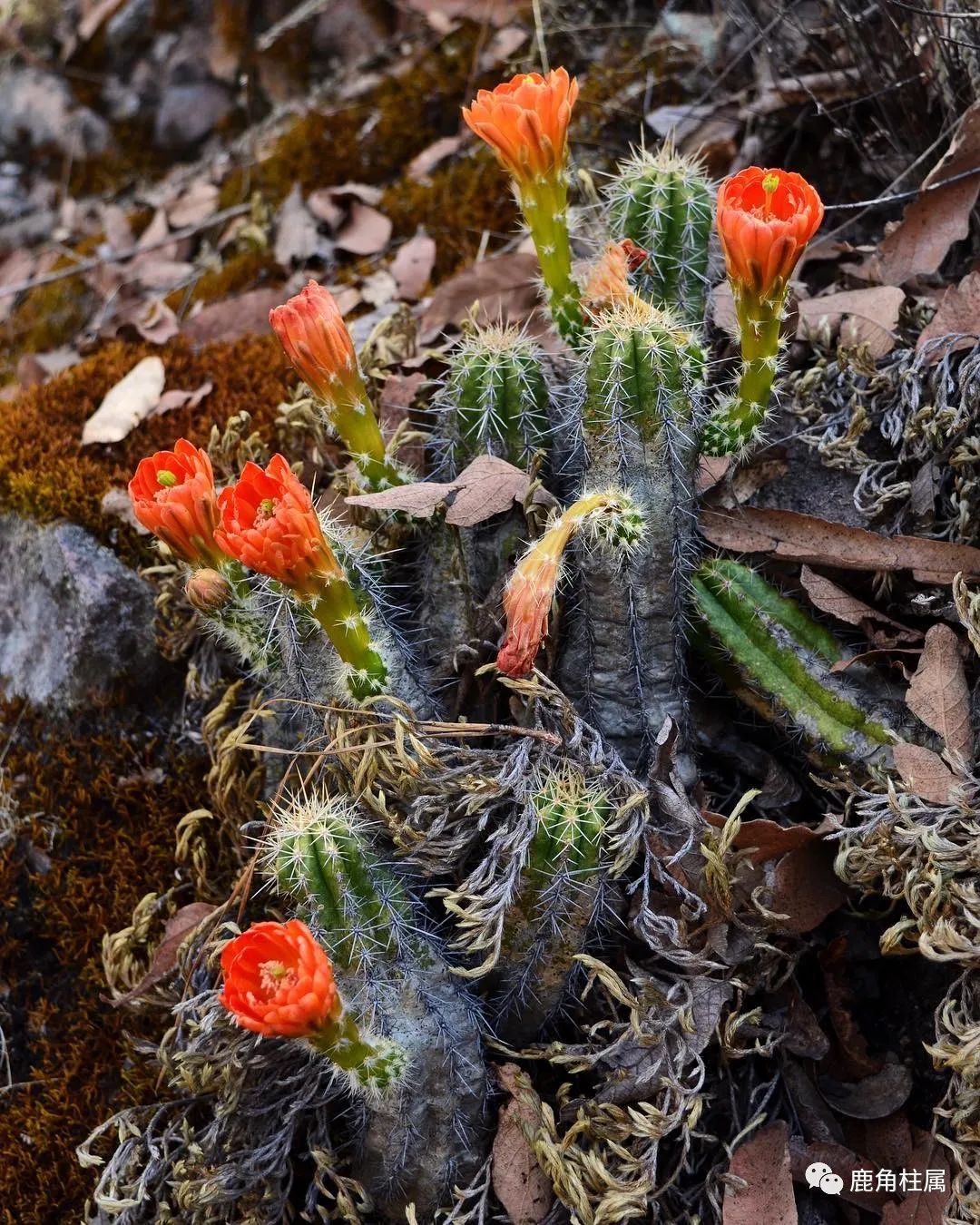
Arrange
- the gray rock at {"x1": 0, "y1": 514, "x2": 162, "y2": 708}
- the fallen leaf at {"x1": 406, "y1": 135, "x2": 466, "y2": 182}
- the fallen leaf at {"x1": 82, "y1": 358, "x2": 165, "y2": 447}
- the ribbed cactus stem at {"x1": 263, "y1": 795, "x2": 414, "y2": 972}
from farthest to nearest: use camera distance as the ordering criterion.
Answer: the fallen leaf at {"x1": 406, "y1": 135, "x2": 466, "y2": 182} < the fallen leaf at {"x1": 82, "y1": 358, "x2": 165, "y2": 447} < the gray rock at {"x1": 0, "y1": 514, "x2": 162, "y2": 708} < the ribbed cactus stem at {"x1": 263, "y1": 795, "x2": 414, "y2": 972}

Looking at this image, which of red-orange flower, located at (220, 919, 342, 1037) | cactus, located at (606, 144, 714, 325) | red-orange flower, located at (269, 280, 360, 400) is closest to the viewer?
red-orange flower, located at (220, 919, 342, 1037)

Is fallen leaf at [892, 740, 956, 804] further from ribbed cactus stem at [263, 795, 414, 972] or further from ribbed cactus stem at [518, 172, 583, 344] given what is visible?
ribbed cactus stem at [518, 172, 583, 344]

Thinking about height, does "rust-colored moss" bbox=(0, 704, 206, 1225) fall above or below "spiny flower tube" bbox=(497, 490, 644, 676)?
below

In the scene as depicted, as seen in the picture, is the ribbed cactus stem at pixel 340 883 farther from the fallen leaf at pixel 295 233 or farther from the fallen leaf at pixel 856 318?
the fallen leaf at pixel 295 233

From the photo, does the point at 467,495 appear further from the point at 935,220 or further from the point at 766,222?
the point at 935,220

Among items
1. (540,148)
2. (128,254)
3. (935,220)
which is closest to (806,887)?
(540,148)

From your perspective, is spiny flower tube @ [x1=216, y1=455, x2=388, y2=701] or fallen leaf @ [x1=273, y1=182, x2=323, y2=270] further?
fallen leaf @ [x1=273, y1=182, x2=323, y2=270]

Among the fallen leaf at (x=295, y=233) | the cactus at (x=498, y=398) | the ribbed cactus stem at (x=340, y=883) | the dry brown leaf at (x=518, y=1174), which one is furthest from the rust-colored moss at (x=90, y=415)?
the dry brown leaf at (x=518, y=1174)

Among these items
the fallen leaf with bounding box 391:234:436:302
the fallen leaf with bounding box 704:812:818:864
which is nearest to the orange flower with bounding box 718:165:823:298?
the fallen leaf with bounding box 704:812:818:864
